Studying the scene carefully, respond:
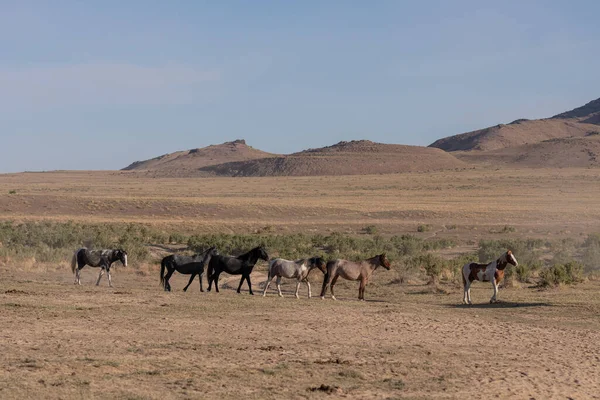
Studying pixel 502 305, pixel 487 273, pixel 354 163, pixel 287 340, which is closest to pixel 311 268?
pixel 487 273

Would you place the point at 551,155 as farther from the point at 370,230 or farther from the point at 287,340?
the point at 287,340

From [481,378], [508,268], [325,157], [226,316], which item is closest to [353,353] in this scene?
[481,378]

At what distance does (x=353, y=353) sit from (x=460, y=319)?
5010 mm

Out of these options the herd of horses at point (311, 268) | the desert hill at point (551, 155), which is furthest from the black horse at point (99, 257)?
the desert hill at point (551, 155)

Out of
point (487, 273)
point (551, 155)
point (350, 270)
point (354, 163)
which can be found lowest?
point (487, 273)

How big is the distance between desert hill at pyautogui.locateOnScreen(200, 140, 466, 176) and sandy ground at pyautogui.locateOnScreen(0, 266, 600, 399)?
421ft

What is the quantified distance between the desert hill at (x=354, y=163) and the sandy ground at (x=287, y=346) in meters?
128

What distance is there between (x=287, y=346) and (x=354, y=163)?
14128cm

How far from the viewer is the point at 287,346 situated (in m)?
13.7

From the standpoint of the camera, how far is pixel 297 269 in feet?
68.7

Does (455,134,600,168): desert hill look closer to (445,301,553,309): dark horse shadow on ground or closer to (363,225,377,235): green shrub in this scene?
(363,225,377,235): green shrub

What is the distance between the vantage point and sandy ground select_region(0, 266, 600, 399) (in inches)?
419

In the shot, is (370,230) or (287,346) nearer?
(287,346)

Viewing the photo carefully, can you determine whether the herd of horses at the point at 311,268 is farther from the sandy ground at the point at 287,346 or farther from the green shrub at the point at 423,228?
the green shrub at the point at 423,228
